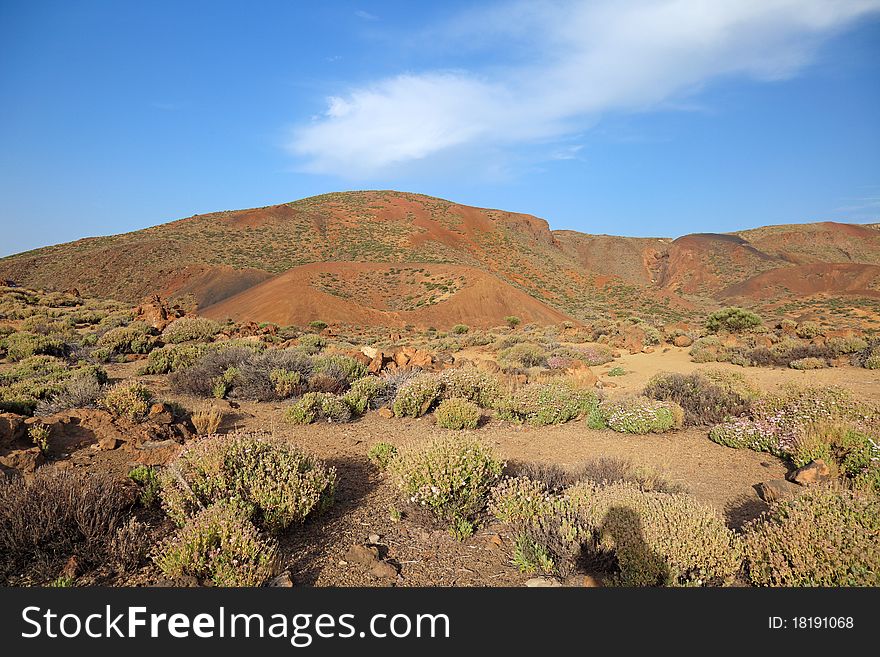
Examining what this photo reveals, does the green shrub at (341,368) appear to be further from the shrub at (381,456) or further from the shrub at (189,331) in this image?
the shrub at (189,331)

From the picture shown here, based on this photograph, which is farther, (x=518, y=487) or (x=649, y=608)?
(x=518, y=487)

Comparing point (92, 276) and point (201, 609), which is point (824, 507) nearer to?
point (201, 609)

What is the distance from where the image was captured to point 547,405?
29.6 ft

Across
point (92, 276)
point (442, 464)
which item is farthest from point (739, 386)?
point (92, 276)

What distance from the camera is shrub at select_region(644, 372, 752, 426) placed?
8602mm

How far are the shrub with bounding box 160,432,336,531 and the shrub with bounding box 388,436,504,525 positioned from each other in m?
0.85

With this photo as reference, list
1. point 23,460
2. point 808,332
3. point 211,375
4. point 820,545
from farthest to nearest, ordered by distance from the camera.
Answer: point 808,332 → point 211,375 → point 23,460 → point 820,545

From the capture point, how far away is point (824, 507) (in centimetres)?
370

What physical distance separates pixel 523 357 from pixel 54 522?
1475cm

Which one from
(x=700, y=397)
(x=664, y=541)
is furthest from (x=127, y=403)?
(x=700, y=397)

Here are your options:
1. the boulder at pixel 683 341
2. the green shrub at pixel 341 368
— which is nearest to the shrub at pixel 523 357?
the green shrub at pixel 341 368

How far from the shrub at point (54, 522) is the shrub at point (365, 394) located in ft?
17.1

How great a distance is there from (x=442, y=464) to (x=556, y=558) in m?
1.36

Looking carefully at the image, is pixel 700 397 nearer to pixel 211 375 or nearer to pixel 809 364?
pixel 809 364
